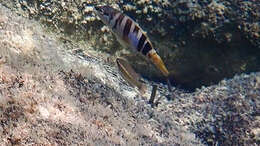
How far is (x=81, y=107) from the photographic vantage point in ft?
6.81

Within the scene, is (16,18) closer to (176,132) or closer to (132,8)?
(132,8)

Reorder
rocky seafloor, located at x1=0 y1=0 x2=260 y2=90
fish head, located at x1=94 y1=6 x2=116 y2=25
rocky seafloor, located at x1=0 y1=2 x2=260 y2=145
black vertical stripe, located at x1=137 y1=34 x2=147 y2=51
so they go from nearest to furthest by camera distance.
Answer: rocky seafloor, located at x1=0 y1=2 x2=260 y2=145
black vertical stripe, located at x1=137 y1=34 x2=147 y2=51
fish head, located at x1=94 y1=6 x2=116 y2=25
rocky seafloor, located at x1=0 y1=0 x2=260 y2=90

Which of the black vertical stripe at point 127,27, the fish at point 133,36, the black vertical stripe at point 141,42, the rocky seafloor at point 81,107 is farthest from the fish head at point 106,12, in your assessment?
the rocky seafloor at point 81,107

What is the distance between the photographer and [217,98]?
3.63m

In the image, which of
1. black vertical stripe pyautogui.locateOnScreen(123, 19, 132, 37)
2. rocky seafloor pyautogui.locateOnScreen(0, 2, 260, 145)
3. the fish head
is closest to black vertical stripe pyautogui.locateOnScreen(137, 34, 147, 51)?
black vertical stripe pyautogui.locateOnScreen(123, 19, 132, 37)

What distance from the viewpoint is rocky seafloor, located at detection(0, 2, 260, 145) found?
174 cm

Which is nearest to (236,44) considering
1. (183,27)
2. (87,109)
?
(183,27)

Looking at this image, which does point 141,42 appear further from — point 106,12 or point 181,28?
point 181,28

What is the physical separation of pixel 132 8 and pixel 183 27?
830 millimetres

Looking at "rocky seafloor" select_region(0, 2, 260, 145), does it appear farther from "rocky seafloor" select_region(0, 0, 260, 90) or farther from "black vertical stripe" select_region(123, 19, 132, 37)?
"black vertical stripe" select_region(123, 19, 132, 37)

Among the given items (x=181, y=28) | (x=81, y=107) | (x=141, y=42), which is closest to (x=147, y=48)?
(x=141, y=42)

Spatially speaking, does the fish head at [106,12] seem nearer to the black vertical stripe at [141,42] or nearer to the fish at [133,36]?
the fish at [133,36]

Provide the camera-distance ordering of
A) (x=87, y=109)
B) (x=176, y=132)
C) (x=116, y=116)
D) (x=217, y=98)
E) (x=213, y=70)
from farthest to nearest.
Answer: (x=213, y=70)
(x=217, y=98)
(x=176, y=132)
(x=116, y=116)
(x=87, y=109)

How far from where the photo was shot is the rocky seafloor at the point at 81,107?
1.74 meters
